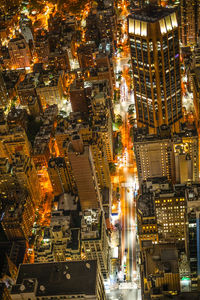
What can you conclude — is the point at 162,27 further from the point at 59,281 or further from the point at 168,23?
the point at 59,281

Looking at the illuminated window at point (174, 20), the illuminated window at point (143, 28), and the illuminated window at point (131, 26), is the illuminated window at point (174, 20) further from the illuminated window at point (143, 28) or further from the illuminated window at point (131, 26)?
the illuminated window at point (131, 26)

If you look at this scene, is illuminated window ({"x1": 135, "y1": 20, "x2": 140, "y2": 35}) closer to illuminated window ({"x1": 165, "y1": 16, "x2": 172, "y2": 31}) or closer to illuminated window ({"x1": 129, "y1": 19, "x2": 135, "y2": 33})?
illuminated window ({"x1": 129, "y1": 19, "x2": 135, "y2": 33})

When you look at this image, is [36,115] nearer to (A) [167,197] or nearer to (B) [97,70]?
(B) [97,70]

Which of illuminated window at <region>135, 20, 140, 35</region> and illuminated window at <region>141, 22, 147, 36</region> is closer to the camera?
illuminated window at <region>141, 22, 147, 36</region>

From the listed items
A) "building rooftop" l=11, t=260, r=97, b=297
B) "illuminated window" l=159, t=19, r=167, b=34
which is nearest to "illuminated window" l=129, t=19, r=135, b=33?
"illuminated window" l=159, t=19, r=167, b=34

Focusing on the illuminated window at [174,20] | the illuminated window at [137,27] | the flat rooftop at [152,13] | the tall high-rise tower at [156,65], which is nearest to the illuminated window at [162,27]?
the tall high-rise tower at [156,65]
